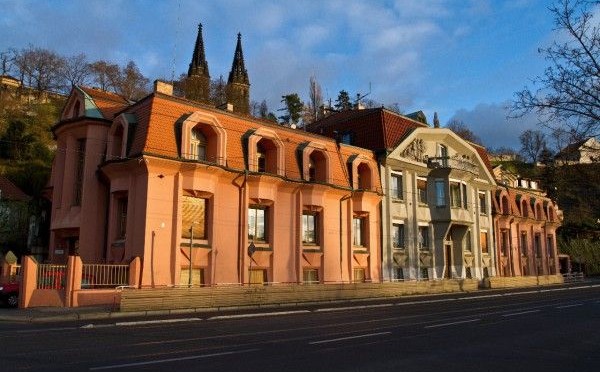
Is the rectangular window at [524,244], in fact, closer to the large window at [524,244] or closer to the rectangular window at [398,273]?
the large window at [524,244]

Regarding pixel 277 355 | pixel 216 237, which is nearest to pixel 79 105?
pixel 216 237

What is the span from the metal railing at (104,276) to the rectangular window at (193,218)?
3.37m

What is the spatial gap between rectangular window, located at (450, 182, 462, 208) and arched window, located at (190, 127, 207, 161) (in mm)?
21942

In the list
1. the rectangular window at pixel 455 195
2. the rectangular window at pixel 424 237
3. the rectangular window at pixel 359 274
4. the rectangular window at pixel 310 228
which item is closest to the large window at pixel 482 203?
the rectangular window at pixel 455 195

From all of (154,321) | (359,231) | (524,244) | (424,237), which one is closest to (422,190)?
(424,237)

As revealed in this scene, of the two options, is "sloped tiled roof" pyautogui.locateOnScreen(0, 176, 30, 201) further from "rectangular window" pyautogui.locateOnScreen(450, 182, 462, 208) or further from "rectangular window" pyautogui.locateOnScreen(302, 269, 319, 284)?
"rectangular window" pyautogui.locateOnScreen(450, 182, 462, 208)

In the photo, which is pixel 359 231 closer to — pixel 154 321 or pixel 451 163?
pixel 451 163

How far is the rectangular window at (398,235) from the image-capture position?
125 ft

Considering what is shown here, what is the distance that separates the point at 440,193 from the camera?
137 feet

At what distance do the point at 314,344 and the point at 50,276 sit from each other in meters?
15.4

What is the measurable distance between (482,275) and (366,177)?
16485 millimetres

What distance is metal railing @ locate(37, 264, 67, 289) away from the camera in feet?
73.8

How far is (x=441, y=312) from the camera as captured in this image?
20.8 meters

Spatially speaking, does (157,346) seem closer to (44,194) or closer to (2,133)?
(44,194)
